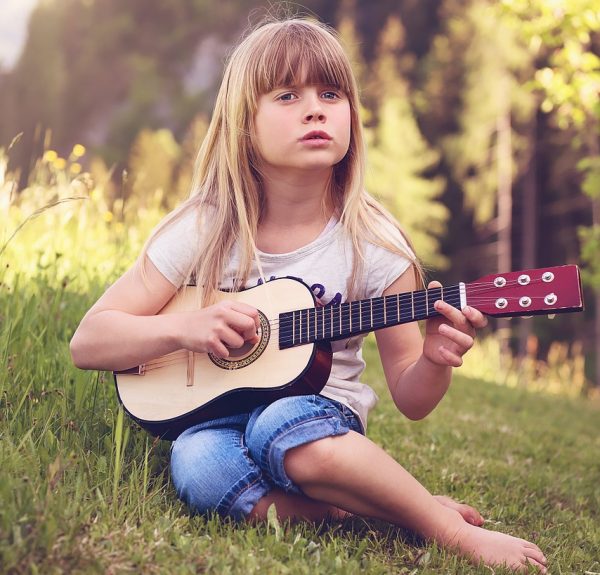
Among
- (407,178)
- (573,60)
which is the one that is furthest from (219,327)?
(407,178)

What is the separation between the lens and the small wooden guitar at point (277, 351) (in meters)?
2.05

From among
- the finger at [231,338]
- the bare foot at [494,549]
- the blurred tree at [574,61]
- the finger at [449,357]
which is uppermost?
the blurred tree at [574,61]

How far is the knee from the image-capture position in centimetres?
207

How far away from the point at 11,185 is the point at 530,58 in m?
20.8

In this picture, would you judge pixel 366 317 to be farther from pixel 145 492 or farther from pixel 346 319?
pixel 145 492

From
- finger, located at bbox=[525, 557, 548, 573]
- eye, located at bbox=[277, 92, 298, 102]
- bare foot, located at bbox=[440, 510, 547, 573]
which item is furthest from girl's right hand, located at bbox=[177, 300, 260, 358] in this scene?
finger, located at bbox=[525, 557, 548, 573]

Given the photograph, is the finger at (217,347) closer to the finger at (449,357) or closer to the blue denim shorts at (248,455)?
the blue denim shorts at (248,455)

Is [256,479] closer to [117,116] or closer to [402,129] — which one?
[402,129]

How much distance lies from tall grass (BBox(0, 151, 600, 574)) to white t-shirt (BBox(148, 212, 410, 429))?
401 millimetres

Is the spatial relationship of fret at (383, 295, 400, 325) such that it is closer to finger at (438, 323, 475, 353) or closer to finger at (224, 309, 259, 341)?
finger at (438, 323, 475, 353)

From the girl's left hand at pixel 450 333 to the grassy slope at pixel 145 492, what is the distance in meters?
0.54

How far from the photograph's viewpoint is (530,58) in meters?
21.5

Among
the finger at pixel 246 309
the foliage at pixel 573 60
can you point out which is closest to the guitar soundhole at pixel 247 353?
the finger at pixel 246 309

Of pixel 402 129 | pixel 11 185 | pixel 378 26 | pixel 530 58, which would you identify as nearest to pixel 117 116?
pixel 378 26
